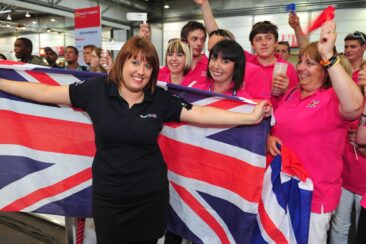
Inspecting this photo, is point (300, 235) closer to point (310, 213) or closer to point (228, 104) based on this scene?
point (310, 213)

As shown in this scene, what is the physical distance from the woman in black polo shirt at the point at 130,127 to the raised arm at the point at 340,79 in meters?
0.37

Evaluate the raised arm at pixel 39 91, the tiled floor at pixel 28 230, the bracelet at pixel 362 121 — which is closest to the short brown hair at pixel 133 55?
the raised arm at pixel 39 91

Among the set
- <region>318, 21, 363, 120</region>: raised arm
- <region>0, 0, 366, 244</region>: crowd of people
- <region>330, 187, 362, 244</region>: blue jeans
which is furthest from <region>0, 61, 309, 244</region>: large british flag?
<region>330, 187, 362, 244</region>: blue jeans

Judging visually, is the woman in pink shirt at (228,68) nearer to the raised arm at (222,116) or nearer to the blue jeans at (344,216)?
the raised arm at (222,116)

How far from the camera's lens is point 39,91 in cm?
170

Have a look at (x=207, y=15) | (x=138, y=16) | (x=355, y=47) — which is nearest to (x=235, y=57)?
(x=138, y=16)

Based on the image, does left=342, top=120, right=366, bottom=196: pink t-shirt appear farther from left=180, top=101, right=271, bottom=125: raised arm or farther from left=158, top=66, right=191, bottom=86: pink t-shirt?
left=158, top=66, right=191, bottom=86: pink t-shirt

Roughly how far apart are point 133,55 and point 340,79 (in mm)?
1009

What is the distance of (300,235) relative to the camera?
5.67 ft

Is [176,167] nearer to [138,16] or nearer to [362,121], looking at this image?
[362,121]

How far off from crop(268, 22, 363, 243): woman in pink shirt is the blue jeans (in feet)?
1.31

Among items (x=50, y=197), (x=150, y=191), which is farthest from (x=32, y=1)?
(x=150, y=191)

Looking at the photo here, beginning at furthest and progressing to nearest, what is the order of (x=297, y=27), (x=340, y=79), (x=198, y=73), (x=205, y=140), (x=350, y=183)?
(x=297, y=27)
(x=198, y=73)
(x=350, y=183)
(x=205, y=140)
(x=340, y=79)

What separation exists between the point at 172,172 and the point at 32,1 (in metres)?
9.80
